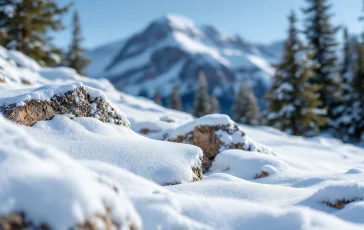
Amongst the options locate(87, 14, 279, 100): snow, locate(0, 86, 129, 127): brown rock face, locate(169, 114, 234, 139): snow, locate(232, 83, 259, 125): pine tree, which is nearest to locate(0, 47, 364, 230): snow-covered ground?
locate(0, 86, 129, 127): brown rock face

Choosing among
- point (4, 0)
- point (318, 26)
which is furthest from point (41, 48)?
point (318, 26)

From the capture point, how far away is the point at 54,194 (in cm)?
165

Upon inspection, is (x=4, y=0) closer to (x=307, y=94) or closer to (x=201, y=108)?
(x=307, y=94)

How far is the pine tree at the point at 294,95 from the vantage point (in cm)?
1720

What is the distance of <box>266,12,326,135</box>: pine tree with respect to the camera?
677 inches

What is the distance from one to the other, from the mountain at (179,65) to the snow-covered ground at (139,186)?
4275 inches

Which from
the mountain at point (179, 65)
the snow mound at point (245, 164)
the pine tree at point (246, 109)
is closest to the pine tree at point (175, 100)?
the pine tree at point (246, 109)

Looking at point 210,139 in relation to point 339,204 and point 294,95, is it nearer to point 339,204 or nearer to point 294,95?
point 339,204

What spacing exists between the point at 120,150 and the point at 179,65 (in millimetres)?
143711

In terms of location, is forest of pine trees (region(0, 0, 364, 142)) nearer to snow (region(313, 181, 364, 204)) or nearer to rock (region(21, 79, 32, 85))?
rock (region(21, 79, 32, 85))

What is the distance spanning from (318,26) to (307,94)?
8875 millimetres

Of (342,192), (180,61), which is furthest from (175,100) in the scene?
(180,61)

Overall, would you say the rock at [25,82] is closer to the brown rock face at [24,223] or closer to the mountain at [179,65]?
the brown rock face at [24,223]

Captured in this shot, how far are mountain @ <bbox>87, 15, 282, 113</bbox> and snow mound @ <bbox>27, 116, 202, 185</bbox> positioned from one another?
109 metres
